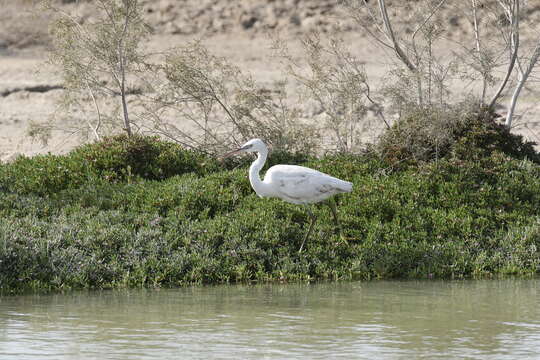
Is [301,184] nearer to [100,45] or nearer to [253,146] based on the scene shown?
[253,146]

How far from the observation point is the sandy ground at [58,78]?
21.2 metres

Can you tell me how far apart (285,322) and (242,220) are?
329 cm

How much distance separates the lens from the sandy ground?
69.4ft

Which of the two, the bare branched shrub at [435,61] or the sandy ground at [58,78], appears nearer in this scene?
the bare branched shrub at [435,61]

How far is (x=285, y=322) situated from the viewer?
8750mm

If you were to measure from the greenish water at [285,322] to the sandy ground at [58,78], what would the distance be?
10343mm

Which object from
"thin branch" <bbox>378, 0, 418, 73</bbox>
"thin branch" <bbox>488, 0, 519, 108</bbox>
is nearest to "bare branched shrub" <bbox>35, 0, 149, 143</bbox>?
"thin branch" <bbox>378, 0, 418, 73</bbox>

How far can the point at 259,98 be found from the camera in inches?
619

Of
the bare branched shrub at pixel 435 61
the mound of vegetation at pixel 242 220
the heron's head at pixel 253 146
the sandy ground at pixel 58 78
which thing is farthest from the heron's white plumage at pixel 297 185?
the sandy ground at pixel 58 78

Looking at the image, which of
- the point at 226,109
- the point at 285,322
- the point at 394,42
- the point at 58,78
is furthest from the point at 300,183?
the point at 58,78

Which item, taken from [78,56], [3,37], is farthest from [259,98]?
[3,37]

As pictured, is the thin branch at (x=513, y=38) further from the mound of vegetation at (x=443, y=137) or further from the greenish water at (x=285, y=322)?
the greenish water at (x=285, y=322)

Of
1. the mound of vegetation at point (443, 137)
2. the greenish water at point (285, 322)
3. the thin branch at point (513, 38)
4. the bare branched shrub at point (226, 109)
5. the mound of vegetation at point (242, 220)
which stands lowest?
the greenish water at point (285, 322)

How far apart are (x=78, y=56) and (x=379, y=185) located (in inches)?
233
